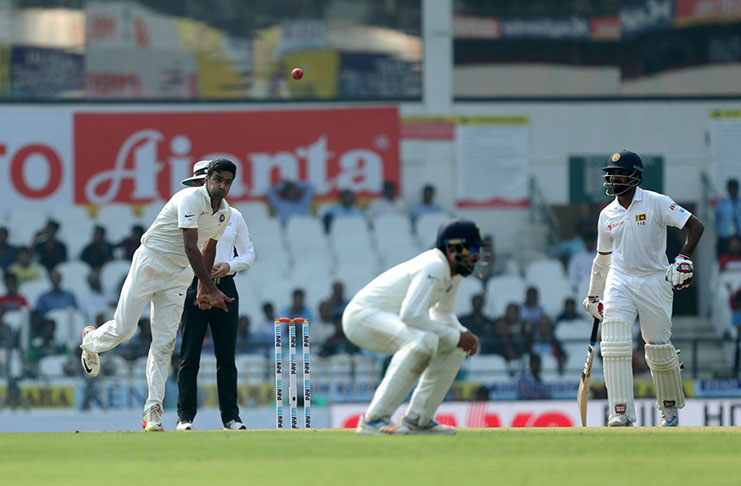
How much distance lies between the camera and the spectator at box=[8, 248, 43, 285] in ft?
54.0

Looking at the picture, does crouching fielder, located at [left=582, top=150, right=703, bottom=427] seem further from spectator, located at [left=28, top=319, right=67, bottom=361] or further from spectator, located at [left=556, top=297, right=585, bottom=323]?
spectator, located at [left=28, top=319, right=67, bottom=361]

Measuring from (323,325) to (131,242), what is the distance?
280 cm

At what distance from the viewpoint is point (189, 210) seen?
8531mm

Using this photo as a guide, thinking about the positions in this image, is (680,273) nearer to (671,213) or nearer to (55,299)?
(671,213)

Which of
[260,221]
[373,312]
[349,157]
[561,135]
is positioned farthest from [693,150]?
[373,312]

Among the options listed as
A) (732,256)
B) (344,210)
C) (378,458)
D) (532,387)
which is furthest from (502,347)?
(378,458)

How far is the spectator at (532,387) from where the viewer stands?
1468cm

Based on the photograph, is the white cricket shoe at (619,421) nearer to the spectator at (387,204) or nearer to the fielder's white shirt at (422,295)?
the fielder's white shirt at (422,295)

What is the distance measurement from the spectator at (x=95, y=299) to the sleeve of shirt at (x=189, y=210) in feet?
24.6

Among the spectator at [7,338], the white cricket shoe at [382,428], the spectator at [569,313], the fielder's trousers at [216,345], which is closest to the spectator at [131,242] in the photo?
the spectator at [7,338]

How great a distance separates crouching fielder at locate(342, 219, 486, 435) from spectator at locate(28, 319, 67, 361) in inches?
308

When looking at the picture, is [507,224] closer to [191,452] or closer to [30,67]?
[30,67]

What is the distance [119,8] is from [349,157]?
11.8 feet

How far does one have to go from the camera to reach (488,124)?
19078 mm
